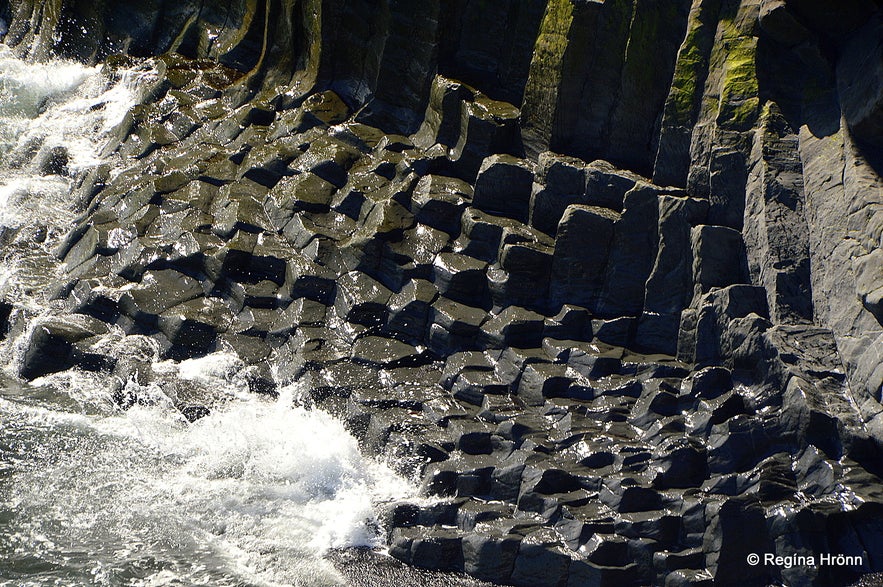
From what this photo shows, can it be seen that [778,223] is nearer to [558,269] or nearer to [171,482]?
[558,269]

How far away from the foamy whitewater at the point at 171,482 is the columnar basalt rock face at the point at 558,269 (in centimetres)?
36

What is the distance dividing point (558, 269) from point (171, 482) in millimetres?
4650

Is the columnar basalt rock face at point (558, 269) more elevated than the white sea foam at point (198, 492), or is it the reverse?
the columnar basalt rock face at point (558, 269)

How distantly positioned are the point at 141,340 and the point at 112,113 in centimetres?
566

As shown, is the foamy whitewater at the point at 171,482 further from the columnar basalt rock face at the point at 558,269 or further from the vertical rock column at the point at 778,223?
the vertical rock column at the point at 778,223

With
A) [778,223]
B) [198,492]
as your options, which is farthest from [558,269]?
[198,492]

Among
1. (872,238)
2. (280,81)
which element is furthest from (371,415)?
(280,81)

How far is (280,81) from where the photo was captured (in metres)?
14.8

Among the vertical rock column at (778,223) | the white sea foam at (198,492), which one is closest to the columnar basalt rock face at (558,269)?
the vertical rock column at (778,223)

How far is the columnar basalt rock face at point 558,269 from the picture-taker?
29.6 ft

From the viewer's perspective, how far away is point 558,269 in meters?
11.1

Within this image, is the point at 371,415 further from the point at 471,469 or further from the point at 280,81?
the point at 280,81

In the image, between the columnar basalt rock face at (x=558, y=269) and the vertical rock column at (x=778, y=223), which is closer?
the columnar basalt rock face at (x=558, y=269)

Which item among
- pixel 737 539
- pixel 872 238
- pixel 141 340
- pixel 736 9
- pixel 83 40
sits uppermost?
pixel 83 40
